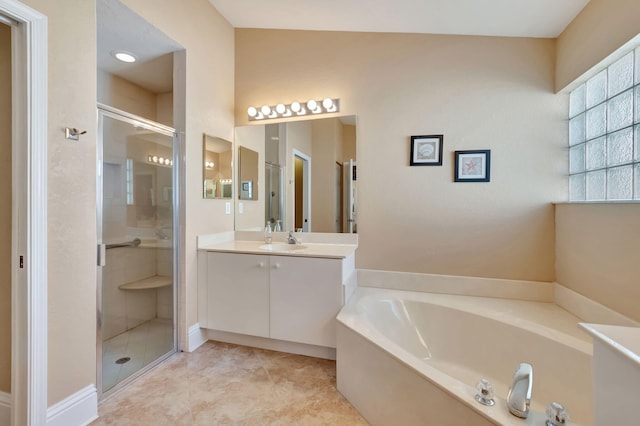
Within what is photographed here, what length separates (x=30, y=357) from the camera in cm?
127

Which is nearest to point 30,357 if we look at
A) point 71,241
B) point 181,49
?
point 71,241

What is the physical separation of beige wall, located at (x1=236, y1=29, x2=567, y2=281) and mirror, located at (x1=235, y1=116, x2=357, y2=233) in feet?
0.44

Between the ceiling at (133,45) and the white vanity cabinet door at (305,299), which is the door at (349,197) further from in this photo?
the ceiling at (133,45)

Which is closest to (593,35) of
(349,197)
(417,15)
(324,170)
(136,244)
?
(417,15)

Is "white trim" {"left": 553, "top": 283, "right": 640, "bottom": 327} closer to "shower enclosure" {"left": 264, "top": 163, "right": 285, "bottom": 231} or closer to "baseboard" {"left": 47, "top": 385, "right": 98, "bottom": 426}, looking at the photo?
"shower enclosure" {"left": 264, "top": 163, "right": 285, "bottom": 231}

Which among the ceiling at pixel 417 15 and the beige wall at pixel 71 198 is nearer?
the beige wall at pixel 71 198

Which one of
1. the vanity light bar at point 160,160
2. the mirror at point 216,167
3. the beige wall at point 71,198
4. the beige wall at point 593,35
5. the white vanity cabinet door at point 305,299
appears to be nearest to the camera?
the beige wall at point 71,198

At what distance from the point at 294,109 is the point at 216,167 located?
89cm

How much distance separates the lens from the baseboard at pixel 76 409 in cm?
137

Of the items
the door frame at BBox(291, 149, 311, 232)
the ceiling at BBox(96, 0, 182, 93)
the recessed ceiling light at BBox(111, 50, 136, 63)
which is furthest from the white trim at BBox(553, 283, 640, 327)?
the recessed ceiling light at BBox(111, 50, 136, 63)

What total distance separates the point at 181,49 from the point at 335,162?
1.50 metres

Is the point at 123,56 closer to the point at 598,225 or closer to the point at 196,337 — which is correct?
the point at 196,337

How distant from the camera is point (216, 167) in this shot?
2572 millimetres

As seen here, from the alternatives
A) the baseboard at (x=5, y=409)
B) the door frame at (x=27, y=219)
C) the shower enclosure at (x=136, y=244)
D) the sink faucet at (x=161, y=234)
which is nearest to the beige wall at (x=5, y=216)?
the baseboard at (x=5, y=409)
